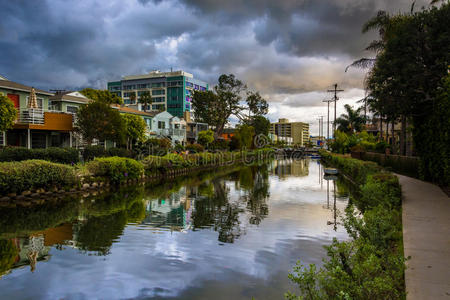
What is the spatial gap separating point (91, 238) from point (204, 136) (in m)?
49.4

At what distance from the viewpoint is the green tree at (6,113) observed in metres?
23.5

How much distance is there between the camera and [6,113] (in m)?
23.8

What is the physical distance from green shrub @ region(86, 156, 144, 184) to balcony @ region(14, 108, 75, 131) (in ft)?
27.8

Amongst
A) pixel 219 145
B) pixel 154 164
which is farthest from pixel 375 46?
pixel 219 145

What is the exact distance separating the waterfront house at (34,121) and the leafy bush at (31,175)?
1066 cm

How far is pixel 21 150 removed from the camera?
22.3 meters

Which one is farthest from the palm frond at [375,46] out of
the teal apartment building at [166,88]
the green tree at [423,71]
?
the teal apartment building at [166,88]

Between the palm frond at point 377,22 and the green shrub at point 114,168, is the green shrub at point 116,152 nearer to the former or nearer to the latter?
the green shrub at point 114,168

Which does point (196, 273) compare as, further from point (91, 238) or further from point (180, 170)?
point (180, 170)

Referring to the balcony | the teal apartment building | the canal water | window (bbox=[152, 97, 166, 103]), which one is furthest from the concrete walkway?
window (bbox=[152, 97, 166, 103])

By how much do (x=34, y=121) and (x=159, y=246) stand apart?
23168 mm

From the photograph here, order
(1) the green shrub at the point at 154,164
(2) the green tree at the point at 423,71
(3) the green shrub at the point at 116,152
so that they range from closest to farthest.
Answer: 1. (2) the green tree at the point at 423,71
2. (1) the green shrub at the point at 154,164
3. (3) the green shrub at the point at 116,152

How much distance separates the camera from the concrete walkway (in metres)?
5.52

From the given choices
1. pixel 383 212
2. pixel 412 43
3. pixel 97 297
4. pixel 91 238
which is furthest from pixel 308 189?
pixel 97 297
